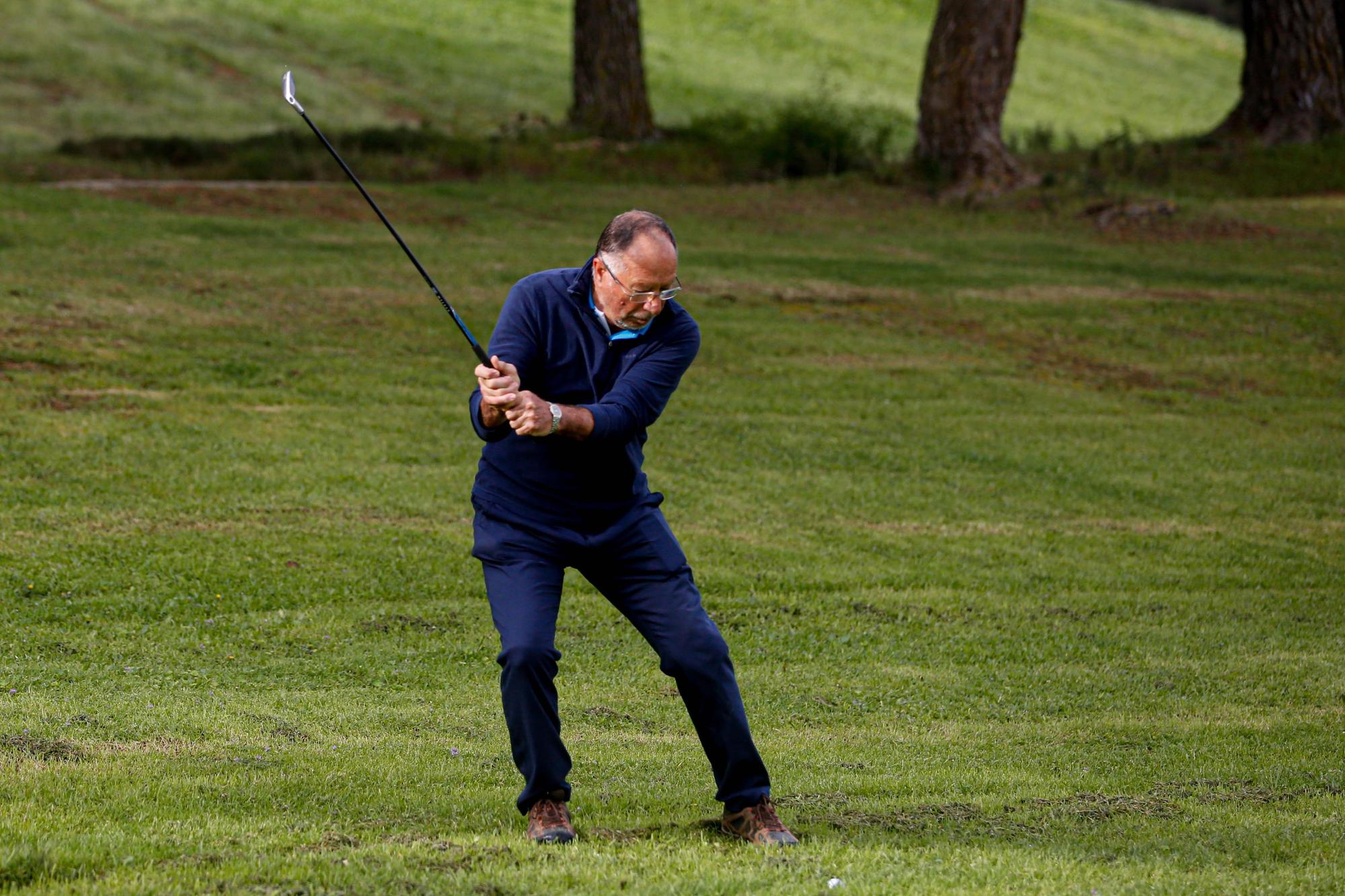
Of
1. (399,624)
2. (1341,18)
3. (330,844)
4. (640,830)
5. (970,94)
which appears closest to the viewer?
(330,844)

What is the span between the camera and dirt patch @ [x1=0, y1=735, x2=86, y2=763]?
20.7 feet

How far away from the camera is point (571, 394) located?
18.4ft

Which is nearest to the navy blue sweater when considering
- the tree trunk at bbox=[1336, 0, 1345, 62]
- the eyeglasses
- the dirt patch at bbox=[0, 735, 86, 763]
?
the eyeglasses

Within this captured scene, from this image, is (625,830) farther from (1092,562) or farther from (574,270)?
(1092,562)

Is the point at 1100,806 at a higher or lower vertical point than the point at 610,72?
lower

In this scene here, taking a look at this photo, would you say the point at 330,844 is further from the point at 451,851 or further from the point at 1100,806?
the point at 1100,806

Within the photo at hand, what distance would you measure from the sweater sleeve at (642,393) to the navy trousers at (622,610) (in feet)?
1.11

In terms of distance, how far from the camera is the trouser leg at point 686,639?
5508 mm

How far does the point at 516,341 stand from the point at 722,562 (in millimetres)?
5948

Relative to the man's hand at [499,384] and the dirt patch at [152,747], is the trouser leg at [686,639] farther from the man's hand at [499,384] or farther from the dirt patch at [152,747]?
the dirt patch at [152,747]

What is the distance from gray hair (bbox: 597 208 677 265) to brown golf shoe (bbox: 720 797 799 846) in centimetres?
191

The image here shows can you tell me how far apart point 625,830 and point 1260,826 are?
236 cm

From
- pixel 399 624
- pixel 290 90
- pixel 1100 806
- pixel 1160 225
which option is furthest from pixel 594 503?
pixel 1160 225

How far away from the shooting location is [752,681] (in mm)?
8875
